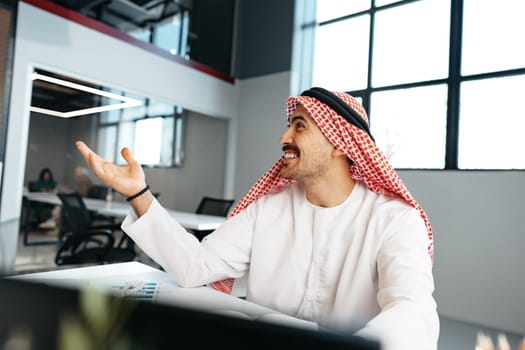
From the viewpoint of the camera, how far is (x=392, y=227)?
4.01 ft

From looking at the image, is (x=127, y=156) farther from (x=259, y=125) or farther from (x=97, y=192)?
(x=259, y=125)

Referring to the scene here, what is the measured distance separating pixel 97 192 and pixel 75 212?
0.71 m

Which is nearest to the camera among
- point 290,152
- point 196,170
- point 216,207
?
point 290,152

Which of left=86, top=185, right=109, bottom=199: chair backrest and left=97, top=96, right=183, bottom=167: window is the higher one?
left=97, top=96, right=183, bottom=167: window

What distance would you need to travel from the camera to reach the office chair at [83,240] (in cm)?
306

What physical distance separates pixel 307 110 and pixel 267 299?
2.37ft

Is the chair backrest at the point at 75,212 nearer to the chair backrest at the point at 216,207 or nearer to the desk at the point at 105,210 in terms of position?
the desk at the point at 105,210

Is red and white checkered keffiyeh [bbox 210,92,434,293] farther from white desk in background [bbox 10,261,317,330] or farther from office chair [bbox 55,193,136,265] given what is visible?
office chair [bbox 55,193,136,265]

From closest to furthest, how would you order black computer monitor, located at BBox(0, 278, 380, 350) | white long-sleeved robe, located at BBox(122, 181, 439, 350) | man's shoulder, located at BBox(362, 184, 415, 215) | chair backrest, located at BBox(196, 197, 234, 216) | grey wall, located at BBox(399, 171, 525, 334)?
black computer monitor, located at BBox(0, 278, 380, 350)
white long-sleeved robe, located at BBox(122, 181, 439, 350)
man's shoulder, located at BBox(362, 184, 415, 215)
grey wall, located at BBox(399, 171, 525, 334)
chair backrest, located at BBox(196, 197, 234, 216)

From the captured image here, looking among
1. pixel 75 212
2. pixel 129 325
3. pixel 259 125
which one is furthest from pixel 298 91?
pixel 129 325

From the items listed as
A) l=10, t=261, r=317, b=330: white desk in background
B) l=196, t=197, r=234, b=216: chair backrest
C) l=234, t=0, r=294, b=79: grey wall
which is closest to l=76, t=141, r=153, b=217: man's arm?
l=10, t=261, r=317, b=330: white desk in background

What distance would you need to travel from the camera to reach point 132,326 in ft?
0.87

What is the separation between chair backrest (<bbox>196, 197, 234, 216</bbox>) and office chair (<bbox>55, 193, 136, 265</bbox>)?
125 cm

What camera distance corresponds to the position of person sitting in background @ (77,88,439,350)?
47.6 inches
